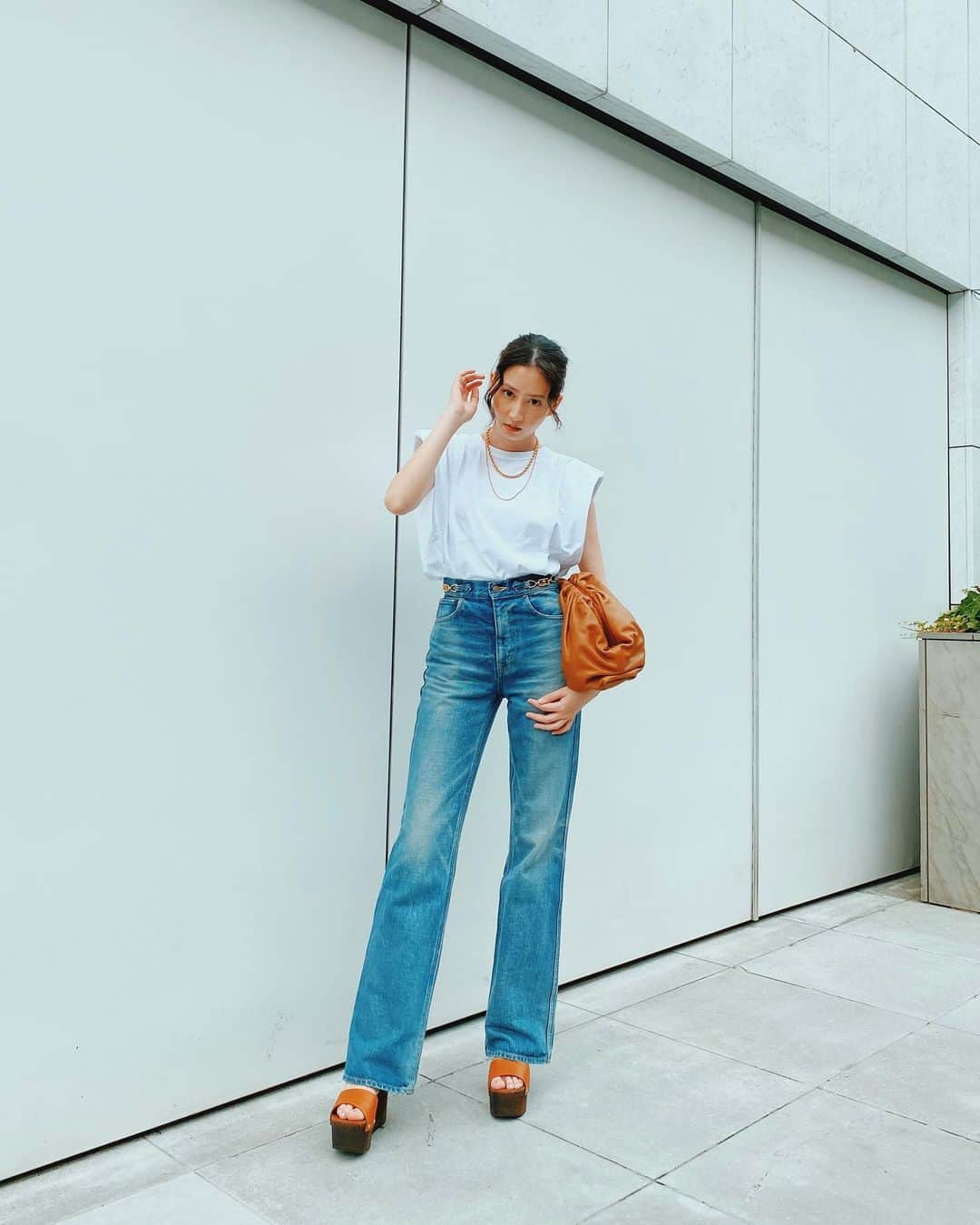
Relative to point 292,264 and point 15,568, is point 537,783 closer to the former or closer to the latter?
point 15,568

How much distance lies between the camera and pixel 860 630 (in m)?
4.52

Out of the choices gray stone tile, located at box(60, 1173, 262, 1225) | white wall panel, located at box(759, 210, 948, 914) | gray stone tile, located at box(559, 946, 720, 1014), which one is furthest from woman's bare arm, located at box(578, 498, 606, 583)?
white wall panel, located at box(759, 210, 948, 914)

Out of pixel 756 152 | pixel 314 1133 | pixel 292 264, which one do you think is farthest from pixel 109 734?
pixel 756 152

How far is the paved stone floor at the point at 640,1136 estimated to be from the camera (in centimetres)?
200

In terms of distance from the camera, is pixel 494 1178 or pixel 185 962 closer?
pixel 494 1178

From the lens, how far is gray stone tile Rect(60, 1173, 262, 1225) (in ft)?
6.32

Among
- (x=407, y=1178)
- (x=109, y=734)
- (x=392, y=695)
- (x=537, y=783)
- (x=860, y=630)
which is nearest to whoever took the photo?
(x=407, y=1178)

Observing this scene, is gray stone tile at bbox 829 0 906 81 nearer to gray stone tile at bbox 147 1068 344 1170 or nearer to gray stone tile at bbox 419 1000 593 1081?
gray stone tile at bbox 419 1000 593 1081

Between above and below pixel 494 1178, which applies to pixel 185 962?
above

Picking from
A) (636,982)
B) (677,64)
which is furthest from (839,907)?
(677,64)

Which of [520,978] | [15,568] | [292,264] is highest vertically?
[292,264]

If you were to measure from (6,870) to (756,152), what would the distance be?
3.31m

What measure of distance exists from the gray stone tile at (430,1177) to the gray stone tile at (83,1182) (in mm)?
126

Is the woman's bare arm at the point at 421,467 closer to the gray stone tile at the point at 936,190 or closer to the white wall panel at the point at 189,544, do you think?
the white wall panel at the point at 189,544
